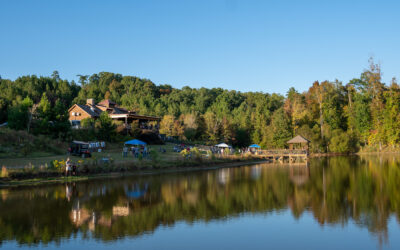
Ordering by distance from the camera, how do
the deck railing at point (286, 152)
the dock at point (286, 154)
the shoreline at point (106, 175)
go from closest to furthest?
the shoreline at point (106, 175) < the dock at point (286, 154) < the deck railing at point (286, 152)

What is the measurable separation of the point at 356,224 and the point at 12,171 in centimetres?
2099

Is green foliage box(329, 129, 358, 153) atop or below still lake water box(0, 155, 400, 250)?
atop

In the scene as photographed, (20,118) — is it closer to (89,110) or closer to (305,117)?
(89,110)

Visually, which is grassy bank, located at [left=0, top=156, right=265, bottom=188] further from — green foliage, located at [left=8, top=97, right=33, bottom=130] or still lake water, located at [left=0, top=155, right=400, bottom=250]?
green foliage, located at [left=8, top=97, right=33, bottom=130]

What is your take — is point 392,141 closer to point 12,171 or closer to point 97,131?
point 97,131

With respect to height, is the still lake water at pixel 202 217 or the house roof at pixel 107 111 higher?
the house roof at pixel 107 111

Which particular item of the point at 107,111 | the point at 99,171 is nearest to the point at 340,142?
the point at 107,111

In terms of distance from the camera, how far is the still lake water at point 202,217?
1069 centimetres

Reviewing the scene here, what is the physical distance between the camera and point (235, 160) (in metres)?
43.2

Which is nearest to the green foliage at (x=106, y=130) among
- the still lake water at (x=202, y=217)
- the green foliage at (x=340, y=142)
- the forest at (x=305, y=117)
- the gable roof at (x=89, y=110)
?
the gable roof at (x=89, y=110)

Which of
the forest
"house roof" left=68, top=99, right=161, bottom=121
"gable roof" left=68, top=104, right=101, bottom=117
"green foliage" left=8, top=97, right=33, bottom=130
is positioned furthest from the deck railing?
"green foliage" left=8, top=97, right=33, bottom=130

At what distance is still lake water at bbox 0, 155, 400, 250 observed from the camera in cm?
1069

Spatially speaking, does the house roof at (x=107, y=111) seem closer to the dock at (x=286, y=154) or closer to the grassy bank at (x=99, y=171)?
the grassy bank at (x=99, y=171)

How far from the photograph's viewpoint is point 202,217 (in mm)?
13883
